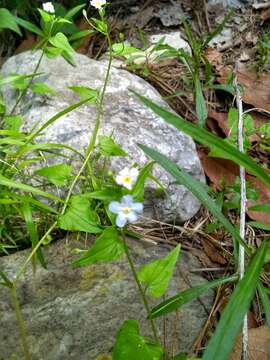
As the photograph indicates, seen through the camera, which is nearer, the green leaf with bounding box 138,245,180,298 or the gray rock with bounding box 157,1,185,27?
the green leaf with bounding box 138,245,180,298

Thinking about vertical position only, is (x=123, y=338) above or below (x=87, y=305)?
above

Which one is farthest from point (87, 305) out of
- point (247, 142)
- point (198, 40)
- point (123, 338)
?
point (198, 40)

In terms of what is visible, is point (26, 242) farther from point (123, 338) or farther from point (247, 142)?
point (247, 142)

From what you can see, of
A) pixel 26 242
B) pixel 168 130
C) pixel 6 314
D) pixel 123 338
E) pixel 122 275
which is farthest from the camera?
pixel 168 130

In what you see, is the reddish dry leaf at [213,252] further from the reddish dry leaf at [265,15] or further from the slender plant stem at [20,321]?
the reddish dry leaf at [265,15]

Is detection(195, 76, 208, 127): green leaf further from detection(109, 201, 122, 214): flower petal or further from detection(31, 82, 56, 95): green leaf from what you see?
detection(109, 201, 122, 214): flower petal

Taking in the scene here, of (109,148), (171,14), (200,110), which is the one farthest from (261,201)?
(171,14)

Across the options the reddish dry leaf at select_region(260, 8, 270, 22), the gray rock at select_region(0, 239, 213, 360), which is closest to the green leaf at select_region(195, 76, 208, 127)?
the gray rock at select_region(0, 239, 213, 360)
